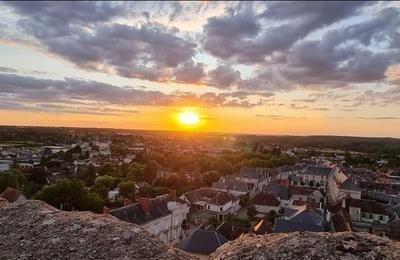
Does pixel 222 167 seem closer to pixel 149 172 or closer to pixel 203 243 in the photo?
pixel 149 172

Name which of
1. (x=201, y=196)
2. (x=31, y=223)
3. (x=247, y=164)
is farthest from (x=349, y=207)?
(x=31, y=223)

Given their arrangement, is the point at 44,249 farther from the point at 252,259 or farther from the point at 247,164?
the point at 247,164

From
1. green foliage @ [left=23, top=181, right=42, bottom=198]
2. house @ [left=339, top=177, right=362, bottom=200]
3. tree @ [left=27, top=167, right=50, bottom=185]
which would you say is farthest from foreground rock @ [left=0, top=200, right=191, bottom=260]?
house @ [left=339, top=177, right=362, bottom=200]

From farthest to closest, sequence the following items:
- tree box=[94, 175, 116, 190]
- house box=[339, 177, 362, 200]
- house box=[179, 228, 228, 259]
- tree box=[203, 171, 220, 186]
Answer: tree box=[203, 171, 220, 186]
house box=[339, 177, 362, 200]
tree box=[94, 175, 116, 190]
house box=[179, 228, 228, 259]

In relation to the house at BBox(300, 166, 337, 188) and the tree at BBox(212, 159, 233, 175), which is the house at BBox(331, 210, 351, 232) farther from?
the house at BBox(300, 166, 337, 188)

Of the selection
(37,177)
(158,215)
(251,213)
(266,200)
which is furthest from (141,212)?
(37,177)

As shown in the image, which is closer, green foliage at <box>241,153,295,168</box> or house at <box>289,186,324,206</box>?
house at <box>289,186,324,206</box>

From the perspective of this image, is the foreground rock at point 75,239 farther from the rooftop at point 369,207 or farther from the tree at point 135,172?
the tree at point 135,172
